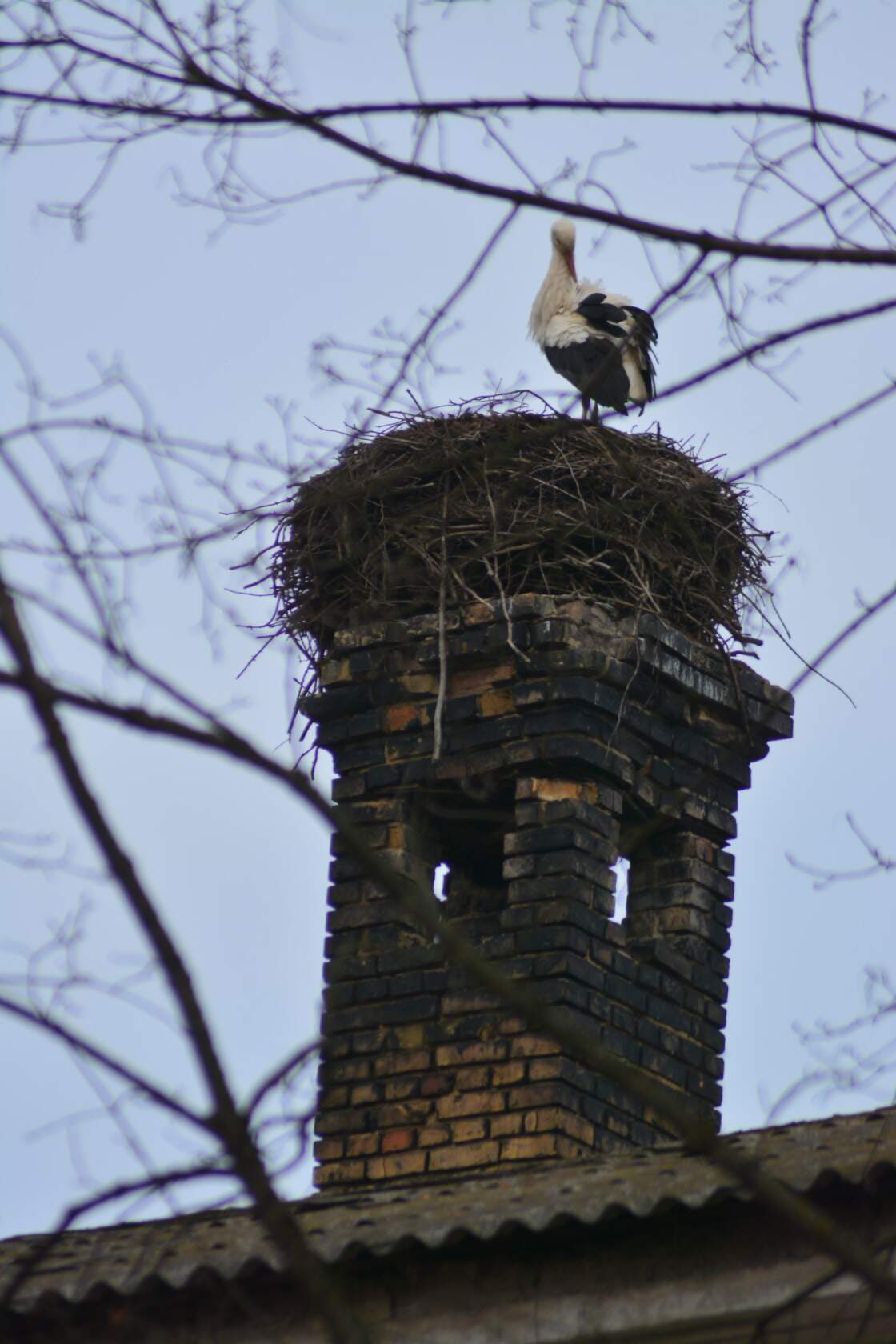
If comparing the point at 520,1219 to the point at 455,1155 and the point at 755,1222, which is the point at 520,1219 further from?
the point at 455,1155

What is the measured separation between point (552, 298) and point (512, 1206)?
5.99 metres

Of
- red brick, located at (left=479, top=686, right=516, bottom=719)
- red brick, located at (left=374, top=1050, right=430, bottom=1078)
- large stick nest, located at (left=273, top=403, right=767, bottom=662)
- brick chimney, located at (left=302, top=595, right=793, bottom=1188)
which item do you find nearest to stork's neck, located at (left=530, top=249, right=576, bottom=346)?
large stick nest, located at (left=273, top=403, right=767, bottom=662)

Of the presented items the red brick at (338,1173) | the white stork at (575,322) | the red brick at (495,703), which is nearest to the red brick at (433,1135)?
the red brick at (338,1173)

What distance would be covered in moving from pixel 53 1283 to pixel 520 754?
268 cm

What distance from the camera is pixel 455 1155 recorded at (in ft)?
25.0

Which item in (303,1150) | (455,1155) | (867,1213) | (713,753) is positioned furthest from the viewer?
(713,753)

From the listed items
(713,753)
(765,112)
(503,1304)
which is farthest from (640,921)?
(765,112)

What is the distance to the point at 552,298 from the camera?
11117mm

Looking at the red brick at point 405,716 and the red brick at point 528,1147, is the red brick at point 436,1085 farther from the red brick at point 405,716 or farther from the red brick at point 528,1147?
the red brick at point 405,716

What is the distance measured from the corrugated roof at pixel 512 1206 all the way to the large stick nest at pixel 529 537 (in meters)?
2.45

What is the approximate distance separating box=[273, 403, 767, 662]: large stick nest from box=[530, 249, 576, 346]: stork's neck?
72.3 inches

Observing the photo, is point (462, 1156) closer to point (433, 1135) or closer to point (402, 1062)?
point (433, 1135)

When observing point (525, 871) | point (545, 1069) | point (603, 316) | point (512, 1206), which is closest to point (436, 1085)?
point (545, 1069)

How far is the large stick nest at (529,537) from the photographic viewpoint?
8.57 meters
